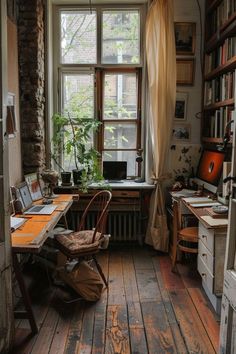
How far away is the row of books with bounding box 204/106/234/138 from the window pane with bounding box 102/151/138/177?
3.07 ft

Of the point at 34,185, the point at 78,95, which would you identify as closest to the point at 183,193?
the point at 34,185

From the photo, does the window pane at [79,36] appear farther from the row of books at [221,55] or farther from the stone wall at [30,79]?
the row of books at [221,55]

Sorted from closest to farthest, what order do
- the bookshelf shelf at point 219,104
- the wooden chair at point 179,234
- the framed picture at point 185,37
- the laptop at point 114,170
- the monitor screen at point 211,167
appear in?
1. the bookshelf shelf at point 219,104
2. the wooden chair at point 179,234
3. the monitor screen at point 211,167
4. the framed picture at point 185,37
5. the laptop at point 114,170

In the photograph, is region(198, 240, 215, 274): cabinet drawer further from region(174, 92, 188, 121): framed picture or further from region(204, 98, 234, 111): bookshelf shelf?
region(174, 92, 188, 121): framed picture

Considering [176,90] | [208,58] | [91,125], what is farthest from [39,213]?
[208,58]

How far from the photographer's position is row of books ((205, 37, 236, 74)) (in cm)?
338

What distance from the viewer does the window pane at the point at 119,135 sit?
4578 millimetres

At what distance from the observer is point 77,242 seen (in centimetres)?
325

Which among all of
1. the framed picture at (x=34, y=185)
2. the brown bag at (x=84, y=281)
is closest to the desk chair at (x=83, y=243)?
the brown bag at (x=84, y=281)

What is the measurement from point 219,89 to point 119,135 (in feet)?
4.45

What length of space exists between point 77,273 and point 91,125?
70.1 inches

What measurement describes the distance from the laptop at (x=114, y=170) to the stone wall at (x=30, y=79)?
0.87 m

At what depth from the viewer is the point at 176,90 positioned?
14.2ft

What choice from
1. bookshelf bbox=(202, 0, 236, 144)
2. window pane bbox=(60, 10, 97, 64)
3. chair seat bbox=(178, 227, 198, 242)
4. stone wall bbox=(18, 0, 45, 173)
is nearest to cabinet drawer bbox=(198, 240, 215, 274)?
chair seat bbox=(178, 227, 198, 242)
